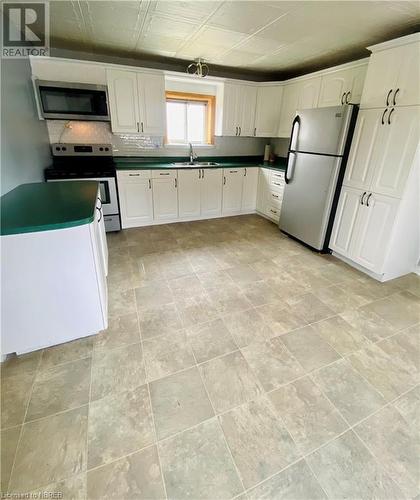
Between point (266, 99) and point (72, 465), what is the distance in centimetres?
485

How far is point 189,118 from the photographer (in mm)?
4266

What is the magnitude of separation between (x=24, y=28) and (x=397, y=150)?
3.80m

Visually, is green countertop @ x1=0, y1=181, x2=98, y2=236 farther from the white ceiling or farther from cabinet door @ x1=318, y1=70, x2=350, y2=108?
cabinet door @ x1=318, y1=70, x2=350, y2=108

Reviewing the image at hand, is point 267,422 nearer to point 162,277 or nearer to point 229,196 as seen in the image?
point 162,277

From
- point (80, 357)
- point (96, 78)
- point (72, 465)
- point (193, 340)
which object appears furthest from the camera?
point (96, 78)

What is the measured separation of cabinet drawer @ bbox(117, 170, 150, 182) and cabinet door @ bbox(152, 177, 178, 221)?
0.49 feet

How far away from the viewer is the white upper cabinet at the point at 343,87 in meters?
2.89

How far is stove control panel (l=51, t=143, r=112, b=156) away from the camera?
344 cm

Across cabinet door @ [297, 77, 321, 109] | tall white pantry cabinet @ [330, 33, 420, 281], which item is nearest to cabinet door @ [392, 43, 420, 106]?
tall white pantry cabinet @ [330, 33, 420, 281]

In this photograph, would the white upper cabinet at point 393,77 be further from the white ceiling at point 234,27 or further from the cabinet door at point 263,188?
the cabinet door at point 263,188

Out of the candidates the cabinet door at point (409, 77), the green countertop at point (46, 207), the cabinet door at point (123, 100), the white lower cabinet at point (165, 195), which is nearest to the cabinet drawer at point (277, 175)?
the white lower cabinet at point (165, 195)

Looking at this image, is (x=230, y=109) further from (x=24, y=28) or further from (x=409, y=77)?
(x=24, y=28)

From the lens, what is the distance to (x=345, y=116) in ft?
8.54

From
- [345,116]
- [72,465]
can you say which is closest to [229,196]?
[345,116]
